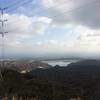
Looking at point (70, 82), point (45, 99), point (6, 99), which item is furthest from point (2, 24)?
point (70, 82)

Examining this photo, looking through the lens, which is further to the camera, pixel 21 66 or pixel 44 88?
pixel 21 66

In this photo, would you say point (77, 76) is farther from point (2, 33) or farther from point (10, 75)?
point (2, 33)

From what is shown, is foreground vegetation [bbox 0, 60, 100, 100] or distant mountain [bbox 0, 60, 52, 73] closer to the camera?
foreground vegetation [bbox 0, 60, 100, 100]

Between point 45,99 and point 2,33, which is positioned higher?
point 2,33

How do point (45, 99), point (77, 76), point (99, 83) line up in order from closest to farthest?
point (45, 99) → point (99, 83) → point (77, 76)

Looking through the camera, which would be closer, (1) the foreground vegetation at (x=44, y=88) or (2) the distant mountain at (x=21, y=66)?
(1) the foreground vegetation at (x=44, y=88)

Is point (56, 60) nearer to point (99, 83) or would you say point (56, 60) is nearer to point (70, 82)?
point (70, 82)

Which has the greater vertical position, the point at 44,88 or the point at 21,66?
the point at 21,66

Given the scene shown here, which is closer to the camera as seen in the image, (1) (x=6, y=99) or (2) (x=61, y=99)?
(1) (x=6, y=99)

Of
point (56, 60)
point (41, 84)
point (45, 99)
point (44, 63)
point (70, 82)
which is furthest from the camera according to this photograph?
point (44, 63)
